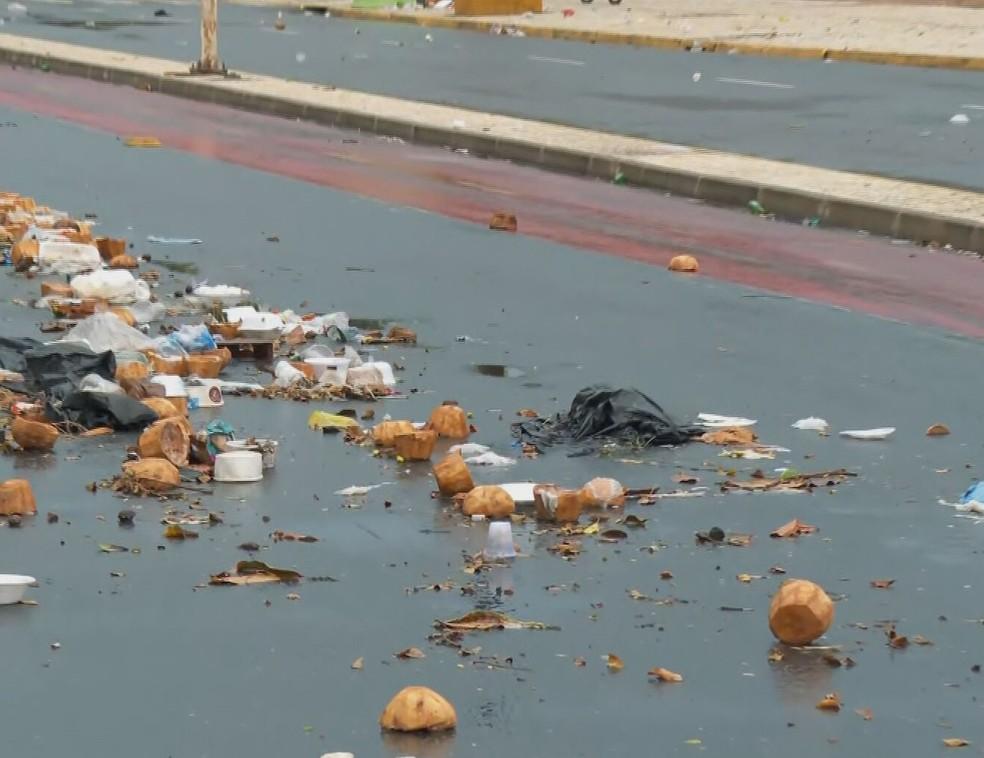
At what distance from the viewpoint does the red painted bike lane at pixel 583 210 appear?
12.4 meters

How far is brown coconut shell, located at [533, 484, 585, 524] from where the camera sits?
718 cm

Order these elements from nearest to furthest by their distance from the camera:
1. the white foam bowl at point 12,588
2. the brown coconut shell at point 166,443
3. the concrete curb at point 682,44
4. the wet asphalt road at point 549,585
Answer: the wet asphalt road at point 549,585
the white foam bowl at point 12,588
the brown coconut shell at point 166,443
the concrete curb at point 682,44

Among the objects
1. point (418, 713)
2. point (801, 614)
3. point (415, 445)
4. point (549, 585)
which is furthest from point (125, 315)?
point (418, 713)

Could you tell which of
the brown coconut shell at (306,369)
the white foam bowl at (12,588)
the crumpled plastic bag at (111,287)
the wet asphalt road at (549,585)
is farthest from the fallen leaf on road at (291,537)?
the crumpled plastic bag at (111,287)

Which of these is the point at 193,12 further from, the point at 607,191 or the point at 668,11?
the point at 607,191

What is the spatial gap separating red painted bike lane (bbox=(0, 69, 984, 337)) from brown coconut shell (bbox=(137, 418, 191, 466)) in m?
4.66

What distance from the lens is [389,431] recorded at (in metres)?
8.26

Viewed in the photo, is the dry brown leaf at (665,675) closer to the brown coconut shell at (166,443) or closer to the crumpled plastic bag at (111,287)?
the brown coconut shell at (166,443)

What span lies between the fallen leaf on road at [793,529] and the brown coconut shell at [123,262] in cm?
604

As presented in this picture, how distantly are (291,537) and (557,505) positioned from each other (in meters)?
0.87

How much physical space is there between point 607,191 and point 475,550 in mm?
10131

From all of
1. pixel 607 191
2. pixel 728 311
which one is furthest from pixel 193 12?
pixel 728 311

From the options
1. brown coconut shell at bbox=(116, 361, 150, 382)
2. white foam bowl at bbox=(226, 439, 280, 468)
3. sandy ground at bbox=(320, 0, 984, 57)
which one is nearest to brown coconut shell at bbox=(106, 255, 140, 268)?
brown coconut shell at bbox=(116, 361, 150, 382)

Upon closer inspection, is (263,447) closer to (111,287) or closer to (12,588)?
(12,588)
